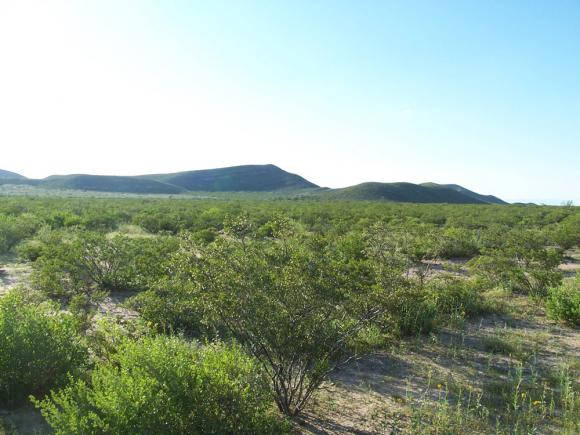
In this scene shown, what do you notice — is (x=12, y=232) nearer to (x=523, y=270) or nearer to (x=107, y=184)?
(x=523, y=270)

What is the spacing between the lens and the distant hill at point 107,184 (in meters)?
125

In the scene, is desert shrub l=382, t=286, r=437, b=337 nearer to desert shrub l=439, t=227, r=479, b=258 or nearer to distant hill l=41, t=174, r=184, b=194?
desert shrub l=439, t=227, r=479, b=258

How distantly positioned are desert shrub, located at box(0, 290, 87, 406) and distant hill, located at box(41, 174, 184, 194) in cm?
12943

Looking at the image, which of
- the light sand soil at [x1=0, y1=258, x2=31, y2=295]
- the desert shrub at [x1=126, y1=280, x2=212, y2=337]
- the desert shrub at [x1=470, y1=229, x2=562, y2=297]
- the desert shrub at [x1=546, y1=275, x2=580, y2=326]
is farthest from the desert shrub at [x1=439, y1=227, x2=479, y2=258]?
the light sand soil at [x1=0, y1=258, x2=31, y2=295]

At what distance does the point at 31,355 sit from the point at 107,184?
13587cm

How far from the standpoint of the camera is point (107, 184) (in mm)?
129000

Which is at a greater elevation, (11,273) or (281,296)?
(281,296)

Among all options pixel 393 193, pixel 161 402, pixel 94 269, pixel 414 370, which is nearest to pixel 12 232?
pixel 94 269

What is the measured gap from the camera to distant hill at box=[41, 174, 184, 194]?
12525 cm

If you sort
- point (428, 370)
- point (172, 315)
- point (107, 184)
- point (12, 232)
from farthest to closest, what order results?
point (107, 184), point (12, 232), point (172, 315), point (428, 370)

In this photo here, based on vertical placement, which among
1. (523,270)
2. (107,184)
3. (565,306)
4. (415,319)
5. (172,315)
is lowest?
(172,315)

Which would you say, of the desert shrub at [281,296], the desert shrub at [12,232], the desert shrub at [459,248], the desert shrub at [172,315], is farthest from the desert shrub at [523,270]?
the desert shrub at [12,232]

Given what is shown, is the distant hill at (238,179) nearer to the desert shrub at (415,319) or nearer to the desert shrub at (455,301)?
the desert shrub at (455,301)

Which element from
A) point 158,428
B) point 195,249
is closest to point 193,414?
point 158,428
